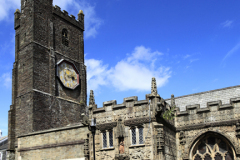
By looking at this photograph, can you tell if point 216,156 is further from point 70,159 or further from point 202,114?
point 70,159

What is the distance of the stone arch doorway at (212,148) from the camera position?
67.2ft

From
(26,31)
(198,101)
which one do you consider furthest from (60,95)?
(198,101)

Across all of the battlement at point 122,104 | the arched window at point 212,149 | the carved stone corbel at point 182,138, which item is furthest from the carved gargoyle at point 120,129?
the arched window at point 212,149

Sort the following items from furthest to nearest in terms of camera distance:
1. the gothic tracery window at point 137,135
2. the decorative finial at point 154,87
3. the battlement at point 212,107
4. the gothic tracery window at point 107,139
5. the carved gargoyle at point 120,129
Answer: the battlement at point 212,107
the gothic tracery window at point 107,139
the carved gargoyle at point 120,129
the decorative finial at point 154,87
the gothic tracery window at point 137,135

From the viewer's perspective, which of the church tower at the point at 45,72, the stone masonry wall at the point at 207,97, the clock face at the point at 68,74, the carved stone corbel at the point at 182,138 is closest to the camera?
the carved stone corbel at the point at 182,138

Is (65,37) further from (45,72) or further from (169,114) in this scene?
(169,114)

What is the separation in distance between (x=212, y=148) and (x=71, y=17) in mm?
27123

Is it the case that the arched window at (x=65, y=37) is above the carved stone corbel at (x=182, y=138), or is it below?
above

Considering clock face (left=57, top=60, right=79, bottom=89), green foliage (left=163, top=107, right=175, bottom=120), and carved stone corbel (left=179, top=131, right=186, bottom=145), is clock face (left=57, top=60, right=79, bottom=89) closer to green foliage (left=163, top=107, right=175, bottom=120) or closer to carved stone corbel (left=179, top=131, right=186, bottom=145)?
green foliage (left=163, top=107, right=175, bottom=120)

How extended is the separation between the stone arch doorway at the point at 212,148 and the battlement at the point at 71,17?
2517 cm

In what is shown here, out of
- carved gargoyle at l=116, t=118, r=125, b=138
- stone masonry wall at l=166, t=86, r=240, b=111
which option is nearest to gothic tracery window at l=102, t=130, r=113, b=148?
carved gargoyle at l=116, t=118, r=125, b=138

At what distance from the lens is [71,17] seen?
4125cm

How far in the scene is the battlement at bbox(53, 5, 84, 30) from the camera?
128 ft

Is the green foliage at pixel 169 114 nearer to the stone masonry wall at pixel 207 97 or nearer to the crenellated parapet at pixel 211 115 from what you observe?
the crenellated parapet at pixel 211 115
